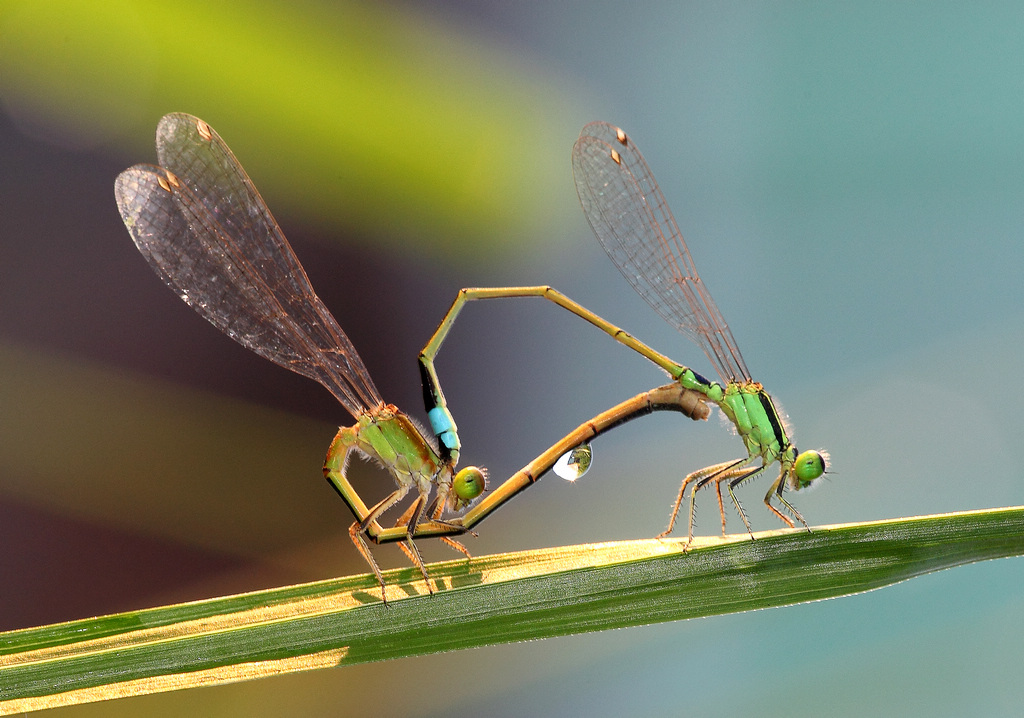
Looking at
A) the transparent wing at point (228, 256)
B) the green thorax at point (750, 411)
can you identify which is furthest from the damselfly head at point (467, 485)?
the green thorax at point (750, 411)

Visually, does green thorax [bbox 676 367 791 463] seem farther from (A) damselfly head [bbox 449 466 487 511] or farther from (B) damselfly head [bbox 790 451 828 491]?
(A) damselfly head [bbox 449 466 487 511]

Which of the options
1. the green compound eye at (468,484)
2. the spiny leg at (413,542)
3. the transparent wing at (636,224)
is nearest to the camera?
the spiny leg at (413,542)

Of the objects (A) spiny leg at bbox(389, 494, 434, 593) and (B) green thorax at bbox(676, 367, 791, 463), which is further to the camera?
(B) green thorax at bbox(676, 367, 791, 463)

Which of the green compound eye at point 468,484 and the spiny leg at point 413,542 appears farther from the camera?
the green compound eye at point 468,484

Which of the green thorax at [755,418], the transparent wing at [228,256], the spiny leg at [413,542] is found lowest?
the spiny leg at [413,542]

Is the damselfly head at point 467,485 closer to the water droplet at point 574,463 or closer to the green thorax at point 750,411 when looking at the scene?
the water droplet at point 574,463

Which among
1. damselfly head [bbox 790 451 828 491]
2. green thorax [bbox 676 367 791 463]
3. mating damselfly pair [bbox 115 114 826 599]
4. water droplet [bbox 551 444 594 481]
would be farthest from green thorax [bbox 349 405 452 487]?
damselfly head [bbox 790 451 828 491]

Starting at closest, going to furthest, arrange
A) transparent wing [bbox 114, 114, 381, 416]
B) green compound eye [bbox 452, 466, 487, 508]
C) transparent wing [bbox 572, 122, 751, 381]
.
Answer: green compound eye [bbox 452, 466, 487, 508], transparent wing [bbox 114, 114, 381, 416], transparent wing [bbox 572, 122, 751, 381]

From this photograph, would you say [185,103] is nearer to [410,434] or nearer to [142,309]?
[142,309]
